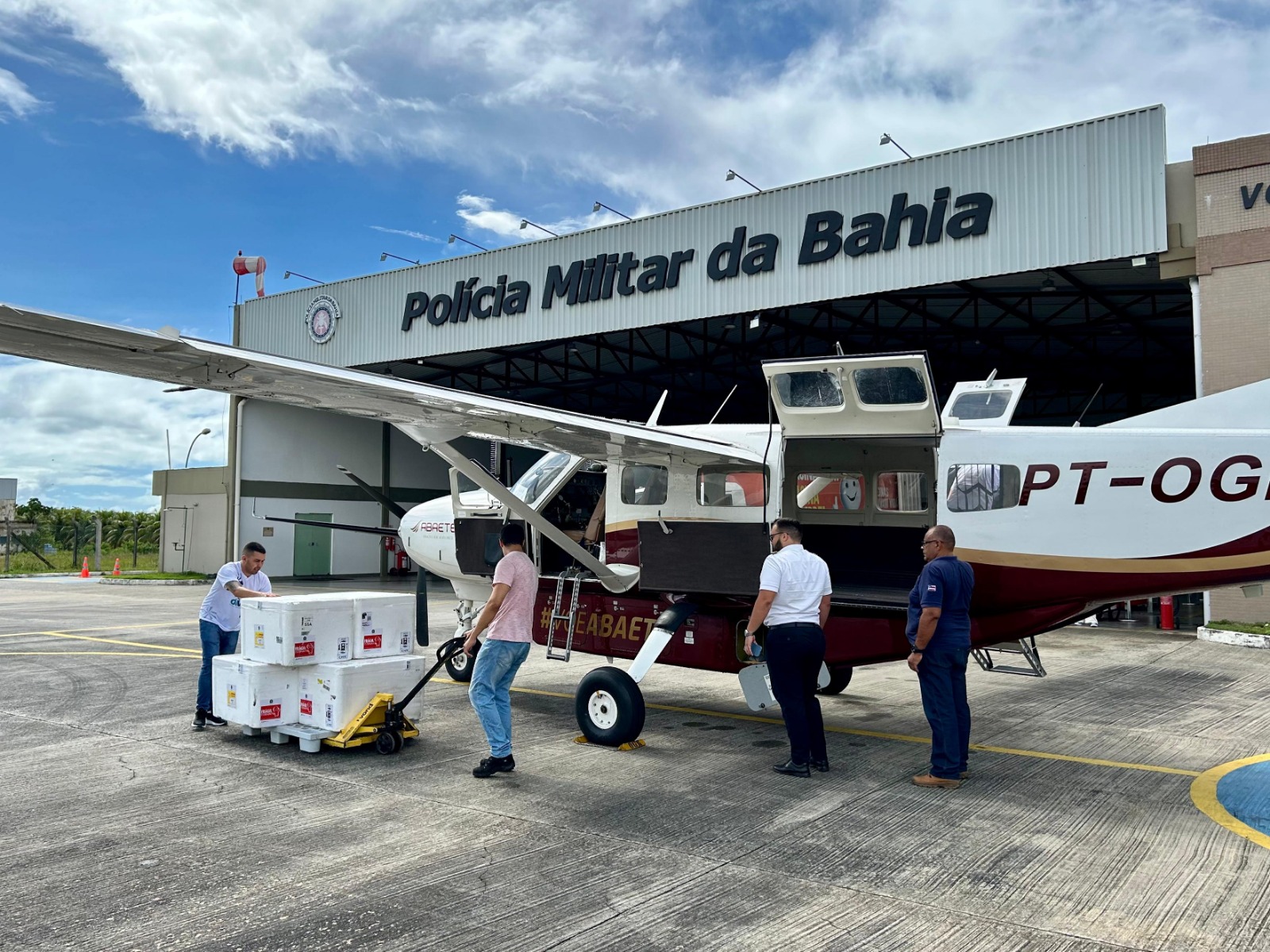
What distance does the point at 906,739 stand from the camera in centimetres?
807

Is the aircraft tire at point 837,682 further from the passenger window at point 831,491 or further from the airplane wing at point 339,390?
the airplane wing at point 339,390

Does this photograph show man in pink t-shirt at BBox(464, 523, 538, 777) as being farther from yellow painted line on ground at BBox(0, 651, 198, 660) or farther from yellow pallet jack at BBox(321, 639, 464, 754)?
yellow painted line on ground at BBox(0, 651, 198, 660)

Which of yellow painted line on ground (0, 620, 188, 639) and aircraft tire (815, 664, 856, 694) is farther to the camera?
yellow painted line on ground (0, 620, 188, 639)

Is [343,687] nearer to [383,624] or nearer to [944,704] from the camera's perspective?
[383,624]

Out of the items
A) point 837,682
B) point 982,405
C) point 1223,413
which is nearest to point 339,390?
point 982,405

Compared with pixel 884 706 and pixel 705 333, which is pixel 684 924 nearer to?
pixel 884 706

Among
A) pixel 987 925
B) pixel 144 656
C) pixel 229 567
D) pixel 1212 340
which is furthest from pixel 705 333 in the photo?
pixel 987 925

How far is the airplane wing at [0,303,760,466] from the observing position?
5594 millimetres

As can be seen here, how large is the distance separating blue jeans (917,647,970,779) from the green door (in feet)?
99.3

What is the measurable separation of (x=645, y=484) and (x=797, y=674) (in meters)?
2.84

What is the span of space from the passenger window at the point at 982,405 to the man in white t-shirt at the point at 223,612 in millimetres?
6564

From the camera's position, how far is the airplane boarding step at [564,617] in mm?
8844

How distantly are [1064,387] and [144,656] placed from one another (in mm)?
30488

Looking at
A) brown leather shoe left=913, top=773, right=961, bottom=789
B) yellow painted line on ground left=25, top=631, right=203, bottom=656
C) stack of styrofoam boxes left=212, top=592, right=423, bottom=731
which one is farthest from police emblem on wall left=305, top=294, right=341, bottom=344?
brown leather shoe left=913, top=773, right=961, bottom=789
